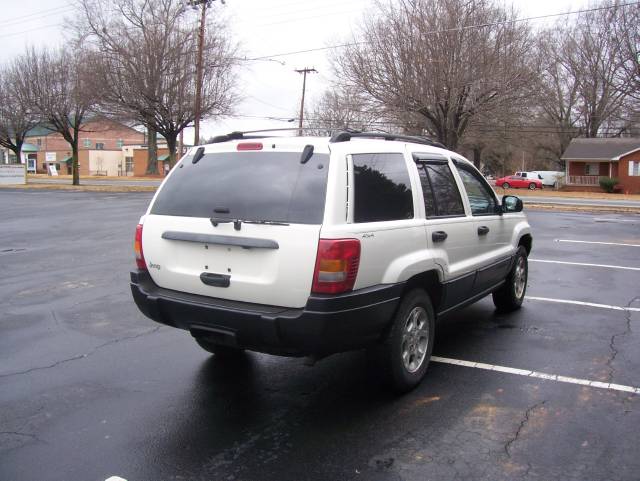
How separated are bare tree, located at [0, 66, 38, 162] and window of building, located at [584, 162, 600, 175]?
47.1m

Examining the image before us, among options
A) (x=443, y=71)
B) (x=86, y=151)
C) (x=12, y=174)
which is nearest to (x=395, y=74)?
(x=443, y=71)

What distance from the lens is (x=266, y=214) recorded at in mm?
3928

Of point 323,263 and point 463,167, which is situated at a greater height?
point 463,167

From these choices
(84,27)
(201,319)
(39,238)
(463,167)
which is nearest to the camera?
(201,319)

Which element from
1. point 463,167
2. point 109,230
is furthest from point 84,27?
point 463,167

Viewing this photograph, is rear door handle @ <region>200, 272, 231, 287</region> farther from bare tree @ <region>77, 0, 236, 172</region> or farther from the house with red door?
the house with red door

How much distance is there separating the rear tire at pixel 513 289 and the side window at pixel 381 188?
8.75 feet

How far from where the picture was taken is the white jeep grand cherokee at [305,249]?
376 centimetres

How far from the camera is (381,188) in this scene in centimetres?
426

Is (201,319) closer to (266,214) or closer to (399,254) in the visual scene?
(266,214)

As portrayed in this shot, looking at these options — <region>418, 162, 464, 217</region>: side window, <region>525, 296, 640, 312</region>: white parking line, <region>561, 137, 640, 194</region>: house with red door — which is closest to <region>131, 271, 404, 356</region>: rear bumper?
<region>418, 162, 464, 217</region>: side window

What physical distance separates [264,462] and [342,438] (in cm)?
56

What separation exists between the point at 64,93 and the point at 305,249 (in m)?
42.0

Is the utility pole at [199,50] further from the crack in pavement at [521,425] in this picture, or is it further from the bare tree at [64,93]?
the crack in pavement at [521,425]
